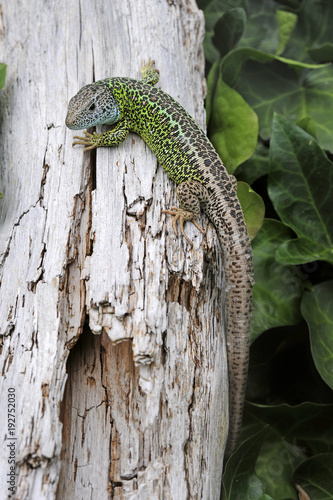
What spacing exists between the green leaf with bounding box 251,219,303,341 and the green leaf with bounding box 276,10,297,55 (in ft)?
4.44

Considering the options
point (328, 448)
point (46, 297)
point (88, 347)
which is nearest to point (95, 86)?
point (46, 297)

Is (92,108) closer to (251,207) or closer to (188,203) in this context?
(188,203)

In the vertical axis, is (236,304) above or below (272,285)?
above

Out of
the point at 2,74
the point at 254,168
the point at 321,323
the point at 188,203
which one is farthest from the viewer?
the point at 254,168

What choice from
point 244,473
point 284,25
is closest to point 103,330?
point 244,473

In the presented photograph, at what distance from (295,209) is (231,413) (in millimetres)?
1176

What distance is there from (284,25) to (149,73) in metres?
1.08

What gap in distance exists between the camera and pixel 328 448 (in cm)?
232

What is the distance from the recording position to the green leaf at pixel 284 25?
296 cm

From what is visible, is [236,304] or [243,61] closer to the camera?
[236,304]

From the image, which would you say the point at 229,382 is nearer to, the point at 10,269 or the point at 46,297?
the point at 46,297

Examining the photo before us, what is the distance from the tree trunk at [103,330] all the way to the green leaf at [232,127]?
0.56 meters

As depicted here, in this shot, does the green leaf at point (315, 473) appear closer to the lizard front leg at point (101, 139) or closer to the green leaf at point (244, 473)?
the green leaf at point (244, 473)

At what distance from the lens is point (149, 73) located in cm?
264
